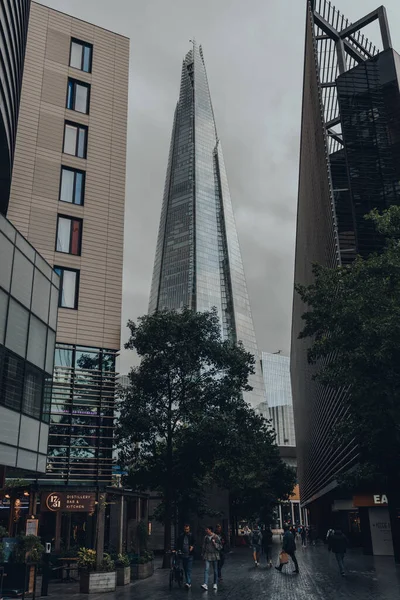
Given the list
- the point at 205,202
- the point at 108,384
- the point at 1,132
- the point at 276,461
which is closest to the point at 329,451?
the point at 276,461

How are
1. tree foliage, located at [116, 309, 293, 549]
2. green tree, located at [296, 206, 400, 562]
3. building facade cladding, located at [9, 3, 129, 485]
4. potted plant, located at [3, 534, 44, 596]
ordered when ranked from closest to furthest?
potted plant, located at [3, 534, 44, 596]
green tree, located at [296, 206, 400, 562]
building facade cladding, located at [9, 3, 129, 485]
tree foliage, located at [116, 309, 293, 549]

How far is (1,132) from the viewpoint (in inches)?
654

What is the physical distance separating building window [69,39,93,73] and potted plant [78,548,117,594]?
26198mm

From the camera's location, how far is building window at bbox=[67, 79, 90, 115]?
30.8 meters

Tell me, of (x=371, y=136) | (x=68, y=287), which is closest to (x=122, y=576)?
(x=68, y=287)

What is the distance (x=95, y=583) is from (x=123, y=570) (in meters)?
2.41

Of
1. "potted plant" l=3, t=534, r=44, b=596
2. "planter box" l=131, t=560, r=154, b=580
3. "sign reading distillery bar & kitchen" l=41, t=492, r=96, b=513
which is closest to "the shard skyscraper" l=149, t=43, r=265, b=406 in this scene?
"sign reading distillery bar & kitchen" l=41, t=492, r=96, b=513

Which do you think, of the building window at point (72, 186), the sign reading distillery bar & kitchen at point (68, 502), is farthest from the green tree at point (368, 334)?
the building window at point (72, 186)

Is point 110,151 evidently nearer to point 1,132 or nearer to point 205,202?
point 1,132

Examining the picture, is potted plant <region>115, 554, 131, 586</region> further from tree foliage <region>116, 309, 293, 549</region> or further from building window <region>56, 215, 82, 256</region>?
building window <region>56, 215, 82, 256</region>

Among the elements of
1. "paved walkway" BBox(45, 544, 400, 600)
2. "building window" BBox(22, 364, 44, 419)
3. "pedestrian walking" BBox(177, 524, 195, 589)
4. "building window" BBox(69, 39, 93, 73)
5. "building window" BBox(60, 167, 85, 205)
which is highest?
"building window" BBox(69, 39, 93, 73)

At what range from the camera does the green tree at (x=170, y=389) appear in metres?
29.2

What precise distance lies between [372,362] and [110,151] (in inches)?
794

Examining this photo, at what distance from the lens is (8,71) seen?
1656 cm
